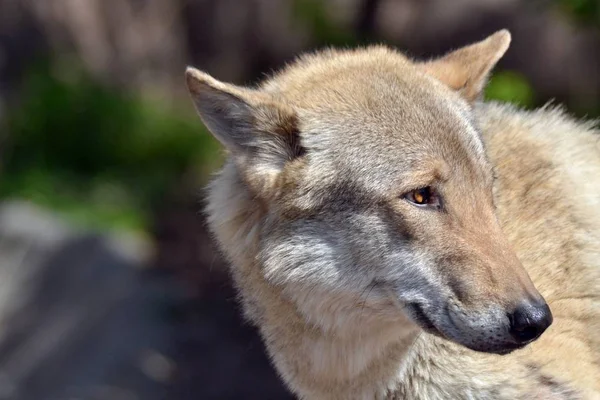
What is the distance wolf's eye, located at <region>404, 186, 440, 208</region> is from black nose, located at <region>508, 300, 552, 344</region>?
0.60m

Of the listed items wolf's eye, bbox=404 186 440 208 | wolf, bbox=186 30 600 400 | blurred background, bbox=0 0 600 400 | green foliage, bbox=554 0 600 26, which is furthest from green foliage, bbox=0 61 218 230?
wolf's eye, bbox=404 186 440 208

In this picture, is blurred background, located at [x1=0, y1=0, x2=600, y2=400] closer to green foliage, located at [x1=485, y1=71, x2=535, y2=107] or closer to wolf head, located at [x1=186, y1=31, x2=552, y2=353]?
green foliage, located at [x1=485, y1=71, x2=535, y2=107]

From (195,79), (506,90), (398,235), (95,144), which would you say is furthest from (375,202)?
(95,144)

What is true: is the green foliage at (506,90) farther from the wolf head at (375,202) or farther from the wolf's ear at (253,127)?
the wolf's ear at (253,127)

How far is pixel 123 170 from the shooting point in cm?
1210

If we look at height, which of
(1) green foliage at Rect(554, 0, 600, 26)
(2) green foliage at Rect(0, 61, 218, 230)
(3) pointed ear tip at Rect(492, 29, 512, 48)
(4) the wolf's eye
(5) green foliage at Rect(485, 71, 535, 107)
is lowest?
(2) green foliage at Rect(0, 61, 218, 230)

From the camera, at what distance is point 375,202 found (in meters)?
4.49

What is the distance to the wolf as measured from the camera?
4297 mm

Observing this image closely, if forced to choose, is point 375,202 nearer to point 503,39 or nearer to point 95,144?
point 503,39

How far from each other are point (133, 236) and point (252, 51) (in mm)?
3389

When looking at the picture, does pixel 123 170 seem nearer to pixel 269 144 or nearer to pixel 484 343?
pixel 269 144

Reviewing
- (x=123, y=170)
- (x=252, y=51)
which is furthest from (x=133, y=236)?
(x=252, y=51)

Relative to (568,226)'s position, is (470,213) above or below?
above

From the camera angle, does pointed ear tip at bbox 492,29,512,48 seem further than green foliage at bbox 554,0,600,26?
No
